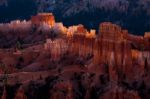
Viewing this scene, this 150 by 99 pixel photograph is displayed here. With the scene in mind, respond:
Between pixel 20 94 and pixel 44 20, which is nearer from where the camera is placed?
pixel 20 94

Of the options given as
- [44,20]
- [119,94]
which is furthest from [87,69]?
[44,20]

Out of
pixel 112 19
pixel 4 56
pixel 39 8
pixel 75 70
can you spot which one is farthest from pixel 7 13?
pixel 75 70

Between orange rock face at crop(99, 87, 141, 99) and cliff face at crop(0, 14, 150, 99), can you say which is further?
cliff face at crop(0, 14, 150, 99)

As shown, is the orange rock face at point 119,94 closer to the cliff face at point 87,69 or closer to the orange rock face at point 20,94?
the cliff face at point 87,69

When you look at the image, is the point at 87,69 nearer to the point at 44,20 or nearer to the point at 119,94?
the point at 119,94

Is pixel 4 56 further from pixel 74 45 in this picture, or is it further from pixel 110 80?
pixel 110 80

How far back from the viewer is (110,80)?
68.5m

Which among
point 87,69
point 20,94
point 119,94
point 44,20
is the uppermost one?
point 87,69

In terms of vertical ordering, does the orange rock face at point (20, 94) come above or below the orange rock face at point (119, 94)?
below

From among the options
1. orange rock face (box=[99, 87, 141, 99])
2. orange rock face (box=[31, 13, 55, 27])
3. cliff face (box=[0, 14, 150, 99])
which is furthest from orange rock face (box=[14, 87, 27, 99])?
orange rock face (box=[31, 13, 55, 27])

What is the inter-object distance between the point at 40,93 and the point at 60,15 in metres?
52.2

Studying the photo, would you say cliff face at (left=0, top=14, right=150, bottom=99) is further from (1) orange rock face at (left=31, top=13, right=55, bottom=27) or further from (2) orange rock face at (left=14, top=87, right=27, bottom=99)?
(1) orange rock face at (left=31, top=13, right=55, bottom=27)

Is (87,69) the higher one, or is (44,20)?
(87,69)

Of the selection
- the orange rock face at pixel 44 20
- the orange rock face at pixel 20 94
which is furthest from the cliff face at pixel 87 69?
the orange rock face at pixel 44 20
